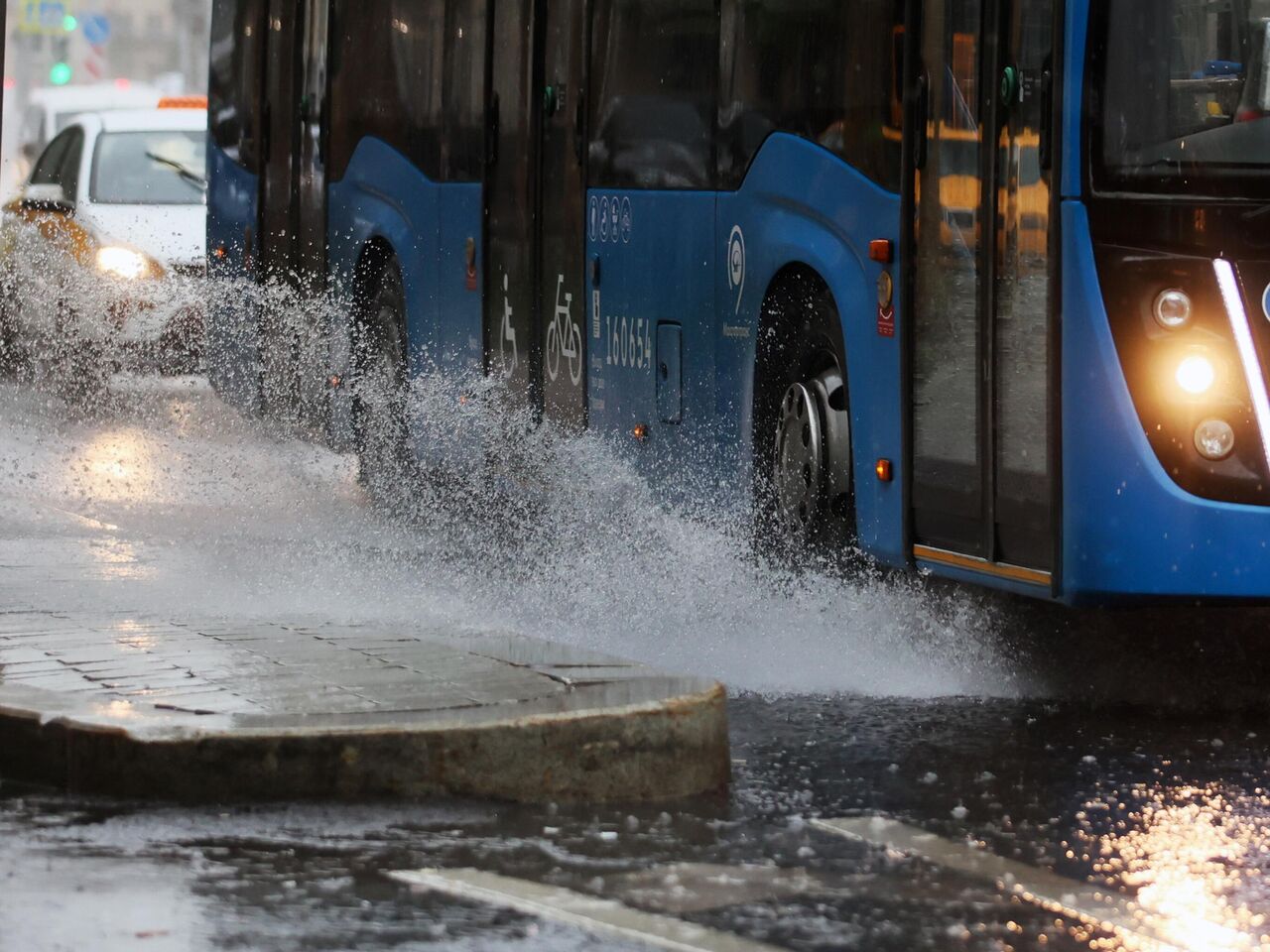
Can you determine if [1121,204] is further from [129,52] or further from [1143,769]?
[129,52]

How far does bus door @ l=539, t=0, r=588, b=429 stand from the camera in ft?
35.4

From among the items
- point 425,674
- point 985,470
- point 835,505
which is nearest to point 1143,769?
point 985,470

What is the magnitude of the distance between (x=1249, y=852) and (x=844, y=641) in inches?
111

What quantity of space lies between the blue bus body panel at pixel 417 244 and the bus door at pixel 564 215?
898 millimetres

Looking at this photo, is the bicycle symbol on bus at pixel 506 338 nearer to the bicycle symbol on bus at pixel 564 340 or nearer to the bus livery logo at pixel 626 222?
the bicycle symbol on bus at pixel 564 340

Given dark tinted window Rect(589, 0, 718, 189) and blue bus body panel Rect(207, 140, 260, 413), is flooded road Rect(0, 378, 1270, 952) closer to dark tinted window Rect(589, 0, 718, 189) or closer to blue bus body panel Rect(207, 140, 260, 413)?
dark tinted window Rect(589, 0, 718, 189)

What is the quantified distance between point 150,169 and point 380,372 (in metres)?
6.22

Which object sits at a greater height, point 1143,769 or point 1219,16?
point 1219,16

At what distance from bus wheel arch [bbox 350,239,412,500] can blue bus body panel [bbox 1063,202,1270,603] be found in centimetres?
661

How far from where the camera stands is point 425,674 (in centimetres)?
661

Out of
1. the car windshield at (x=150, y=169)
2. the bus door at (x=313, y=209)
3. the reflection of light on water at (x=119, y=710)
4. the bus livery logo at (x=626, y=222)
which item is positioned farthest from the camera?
the car windshield at (x=150, y=169)

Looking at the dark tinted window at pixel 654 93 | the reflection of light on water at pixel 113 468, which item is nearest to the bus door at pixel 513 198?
the dark tinted window at pixel 654 93

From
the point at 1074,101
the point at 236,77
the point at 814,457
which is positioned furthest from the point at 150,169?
the point at 1074,101

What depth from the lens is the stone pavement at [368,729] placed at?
19.0 ft
